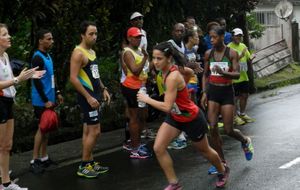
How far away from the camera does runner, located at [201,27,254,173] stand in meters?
7.31

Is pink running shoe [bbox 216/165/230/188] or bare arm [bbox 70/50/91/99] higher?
bare arm [bbox 70/50/91/99]

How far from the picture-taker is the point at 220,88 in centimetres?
750

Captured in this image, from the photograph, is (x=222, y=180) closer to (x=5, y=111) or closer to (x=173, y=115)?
(x=173, y=115)

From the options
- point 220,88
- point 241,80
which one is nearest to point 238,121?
point 241,80

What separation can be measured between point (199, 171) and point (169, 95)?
1871mm

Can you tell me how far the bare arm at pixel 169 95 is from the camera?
593 cm

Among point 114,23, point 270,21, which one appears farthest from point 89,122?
point 270,21

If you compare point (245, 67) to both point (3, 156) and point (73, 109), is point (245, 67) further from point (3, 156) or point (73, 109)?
point (3, 156)

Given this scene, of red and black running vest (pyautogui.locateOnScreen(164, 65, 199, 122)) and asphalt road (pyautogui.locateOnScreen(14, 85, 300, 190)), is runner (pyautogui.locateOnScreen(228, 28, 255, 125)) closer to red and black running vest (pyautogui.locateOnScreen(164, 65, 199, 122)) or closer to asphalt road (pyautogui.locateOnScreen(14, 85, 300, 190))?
asphalt road (pyautogui.locateOnScreen(14, 85, 300, 190))

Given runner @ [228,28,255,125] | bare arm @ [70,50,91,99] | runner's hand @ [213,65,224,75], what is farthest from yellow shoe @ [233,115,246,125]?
bare arm @ [70,50,91,99]

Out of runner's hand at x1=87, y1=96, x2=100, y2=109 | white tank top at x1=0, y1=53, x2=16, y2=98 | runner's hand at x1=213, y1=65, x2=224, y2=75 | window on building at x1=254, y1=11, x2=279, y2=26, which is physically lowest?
window on building at x1=254, y1=11, x2=279, y2=26

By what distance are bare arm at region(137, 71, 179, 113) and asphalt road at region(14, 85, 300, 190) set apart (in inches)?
48.8

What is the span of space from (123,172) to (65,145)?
7.33ft

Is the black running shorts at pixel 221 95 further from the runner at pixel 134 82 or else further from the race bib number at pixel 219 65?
the runner at pixel 134 82
